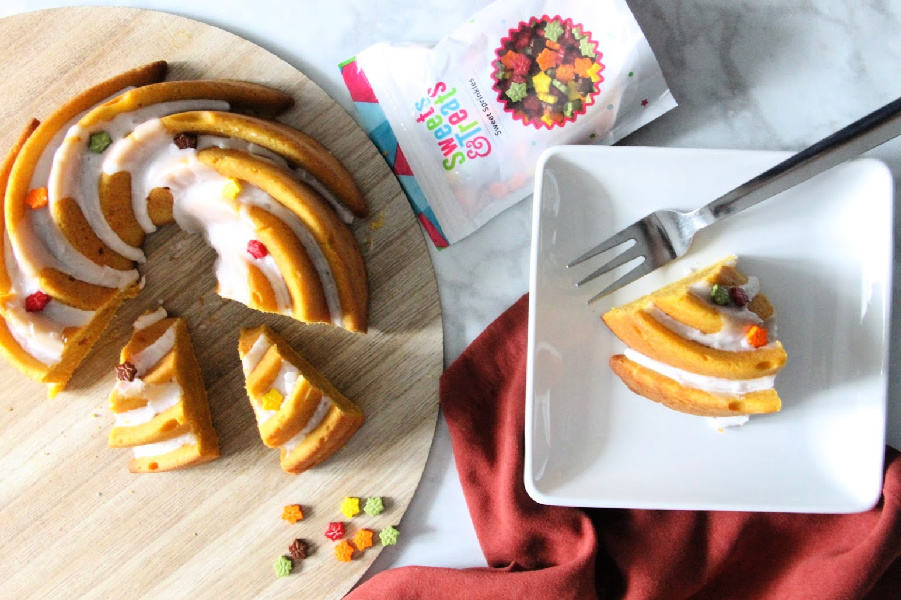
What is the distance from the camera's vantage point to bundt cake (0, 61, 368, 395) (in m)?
1.84

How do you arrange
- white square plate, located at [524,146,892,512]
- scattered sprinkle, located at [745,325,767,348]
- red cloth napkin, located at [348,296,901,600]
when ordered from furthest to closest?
1. red cloth napkin, located at [348,296,901,600]
2. white square plate, located at [524,146,892,512]
3. scattered sprinkle, located at [745,325,767,348]

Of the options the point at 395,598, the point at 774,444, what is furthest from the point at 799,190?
the point at 395,598

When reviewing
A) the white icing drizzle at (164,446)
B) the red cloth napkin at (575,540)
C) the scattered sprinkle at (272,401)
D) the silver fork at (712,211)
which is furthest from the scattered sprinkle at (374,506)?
the silver fork at (712,211)

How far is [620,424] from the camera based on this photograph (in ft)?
6.06

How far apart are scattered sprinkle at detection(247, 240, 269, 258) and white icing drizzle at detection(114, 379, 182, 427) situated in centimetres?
38

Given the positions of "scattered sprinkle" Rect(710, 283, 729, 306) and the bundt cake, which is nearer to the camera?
"scattered sprinkle" Rect(710, 283, 729, 306)

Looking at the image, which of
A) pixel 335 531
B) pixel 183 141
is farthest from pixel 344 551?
pixel 183 141

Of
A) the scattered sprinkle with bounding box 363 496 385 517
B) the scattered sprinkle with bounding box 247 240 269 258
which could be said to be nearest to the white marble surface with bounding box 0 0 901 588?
the scattered sprinkle with bounding box 363 496 385 517

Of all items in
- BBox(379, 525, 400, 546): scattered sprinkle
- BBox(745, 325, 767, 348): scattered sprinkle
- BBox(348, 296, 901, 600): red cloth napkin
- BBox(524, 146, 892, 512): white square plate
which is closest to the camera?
BBox(745, 325, 767, 348): scattered sprinkle

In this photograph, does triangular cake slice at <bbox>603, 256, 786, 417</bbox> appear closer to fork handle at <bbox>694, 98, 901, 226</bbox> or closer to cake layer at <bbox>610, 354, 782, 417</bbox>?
cake layer at <bbox>610, 354, 782, 417</bbox>

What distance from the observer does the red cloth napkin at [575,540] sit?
74.4 inches

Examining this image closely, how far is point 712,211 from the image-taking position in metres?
1.73

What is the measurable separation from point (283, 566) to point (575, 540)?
2.27 feet

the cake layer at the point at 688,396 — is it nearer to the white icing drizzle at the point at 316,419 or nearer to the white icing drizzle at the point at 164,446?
the white icing drizzle at the point at 316,419
